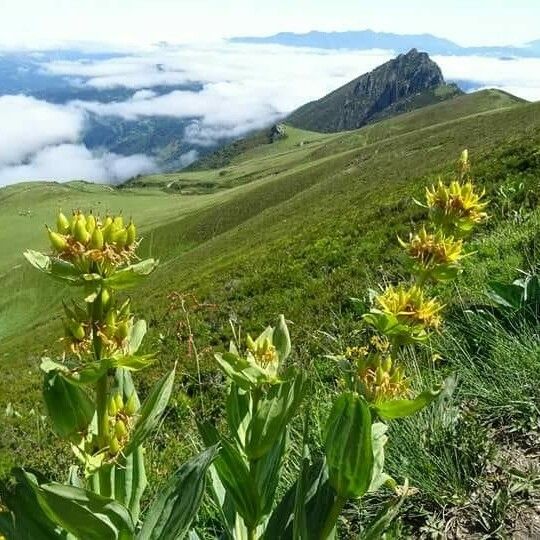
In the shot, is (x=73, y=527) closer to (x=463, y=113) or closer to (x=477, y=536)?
(x=477, y=536)

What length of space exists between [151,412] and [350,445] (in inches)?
26.1

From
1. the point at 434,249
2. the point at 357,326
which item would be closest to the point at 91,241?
the point at 434,249

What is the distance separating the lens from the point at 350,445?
6.93 feet

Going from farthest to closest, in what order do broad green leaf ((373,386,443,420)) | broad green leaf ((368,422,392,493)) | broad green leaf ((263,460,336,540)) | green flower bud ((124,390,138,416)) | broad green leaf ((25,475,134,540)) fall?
broad green leaf ((263,460,336,540)), broad green leaf ((368,422,392,493)), green flower bud ((124,390,138,416)), broad green leaf ((373,386,443,420)), broad green leaf ((25,475,134,540))

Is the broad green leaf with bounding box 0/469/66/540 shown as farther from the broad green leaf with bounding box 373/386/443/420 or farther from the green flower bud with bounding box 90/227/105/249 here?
the broad green leaf with bounding box 373/386/443/420

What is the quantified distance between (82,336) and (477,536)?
94.5 inches

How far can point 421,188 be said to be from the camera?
96.5 ft

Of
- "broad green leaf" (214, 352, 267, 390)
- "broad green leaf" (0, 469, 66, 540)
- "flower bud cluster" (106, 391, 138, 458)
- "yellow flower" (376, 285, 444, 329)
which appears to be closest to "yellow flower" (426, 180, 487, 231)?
"yellow flower" (376, 285, 444, 329)

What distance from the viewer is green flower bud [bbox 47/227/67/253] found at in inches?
74.2

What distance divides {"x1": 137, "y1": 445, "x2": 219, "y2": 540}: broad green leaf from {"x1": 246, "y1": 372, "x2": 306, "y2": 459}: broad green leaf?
22 cm

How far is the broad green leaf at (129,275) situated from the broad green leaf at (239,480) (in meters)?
0.75

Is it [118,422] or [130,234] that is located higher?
[130,234]

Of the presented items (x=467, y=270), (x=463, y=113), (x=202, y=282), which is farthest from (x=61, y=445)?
(x=463, y=113)

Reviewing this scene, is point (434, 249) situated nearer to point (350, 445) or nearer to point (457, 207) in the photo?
point (457, 207)
